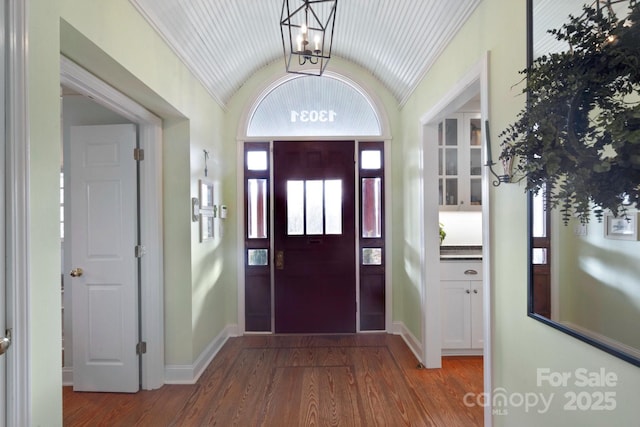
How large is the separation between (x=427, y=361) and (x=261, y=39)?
132 inches

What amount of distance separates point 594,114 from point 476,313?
254 centimetres

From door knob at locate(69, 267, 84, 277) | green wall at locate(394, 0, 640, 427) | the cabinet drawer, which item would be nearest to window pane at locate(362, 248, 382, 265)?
the cabinet drawer

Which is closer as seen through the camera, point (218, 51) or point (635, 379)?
point (635, 379)

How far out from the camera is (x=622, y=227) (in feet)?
3.39

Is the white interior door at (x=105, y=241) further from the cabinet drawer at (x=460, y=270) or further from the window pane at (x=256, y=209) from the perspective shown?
the cabinet drawer at (x=460, y=270)

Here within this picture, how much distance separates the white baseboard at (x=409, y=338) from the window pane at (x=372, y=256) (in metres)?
0.73

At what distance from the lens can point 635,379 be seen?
1043 millimetres

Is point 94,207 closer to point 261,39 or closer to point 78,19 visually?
point 78,19

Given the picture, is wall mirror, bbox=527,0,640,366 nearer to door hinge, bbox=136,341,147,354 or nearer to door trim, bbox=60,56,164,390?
door trim, bbox=60,56,164,390

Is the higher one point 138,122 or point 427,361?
point 138,122

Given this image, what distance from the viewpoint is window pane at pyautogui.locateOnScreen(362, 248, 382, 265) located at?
12.4ft

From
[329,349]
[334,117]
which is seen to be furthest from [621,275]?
[334,117]

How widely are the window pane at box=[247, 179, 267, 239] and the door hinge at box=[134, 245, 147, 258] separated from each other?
1.31 m

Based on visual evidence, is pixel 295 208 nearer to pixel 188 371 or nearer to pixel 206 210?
pixel 206 210
